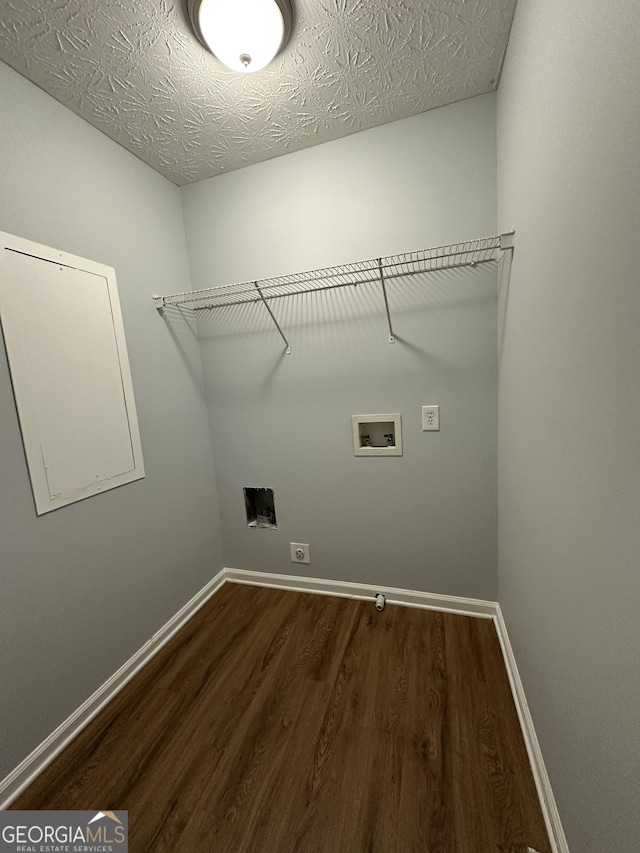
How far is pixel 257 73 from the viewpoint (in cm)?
124

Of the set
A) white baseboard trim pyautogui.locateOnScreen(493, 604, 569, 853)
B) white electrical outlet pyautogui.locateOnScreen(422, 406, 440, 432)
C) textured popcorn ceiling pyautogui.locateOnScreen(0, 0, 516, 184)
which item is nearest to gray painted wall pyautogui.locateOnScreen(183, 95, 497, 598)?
white electrical outlet pyautogui.locateOnScreen(422, 406, 440, 432)

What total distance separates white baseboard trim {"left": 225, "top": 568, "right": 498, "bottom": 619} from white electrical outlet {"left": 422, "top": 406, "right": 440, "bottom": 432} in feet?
3.17

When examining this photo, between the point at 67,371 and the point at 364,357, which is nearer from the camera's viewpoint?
the point at 67,371

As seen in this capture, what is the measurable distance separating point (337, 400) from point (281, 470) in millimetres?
577

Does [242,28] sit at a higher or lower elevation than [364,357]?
higher

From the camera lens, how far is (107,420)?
1.48m

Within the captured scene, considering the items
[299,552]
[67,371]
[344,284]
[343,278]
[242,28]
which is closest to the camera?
[242,28]

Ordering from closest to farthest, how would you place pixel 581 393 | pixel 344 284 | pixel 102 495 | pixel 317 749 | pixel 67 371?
pixel 581 393 → pixel 317 749 → pixel 67 371 → pixel 102 495 → pixel 344 284

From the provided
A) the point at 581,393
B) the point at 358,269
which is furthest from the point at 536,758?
the point at 358,269

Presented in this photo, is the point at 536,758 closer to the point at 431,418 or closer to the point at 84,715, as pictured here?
the point at 431,418

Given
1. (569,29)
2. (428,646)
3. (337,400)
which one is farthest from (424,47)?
(428,646)

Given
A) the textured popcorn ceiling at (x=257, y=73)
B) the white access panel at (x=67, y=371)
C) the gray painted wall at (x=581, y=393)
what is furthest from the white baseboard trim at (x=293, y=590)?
the textured popcorn ceiling at (x=257, y=73)

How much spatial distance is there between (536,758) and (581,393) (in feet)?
3.99

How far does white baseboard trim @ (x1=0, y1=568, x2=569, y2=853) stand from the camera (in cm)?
103
